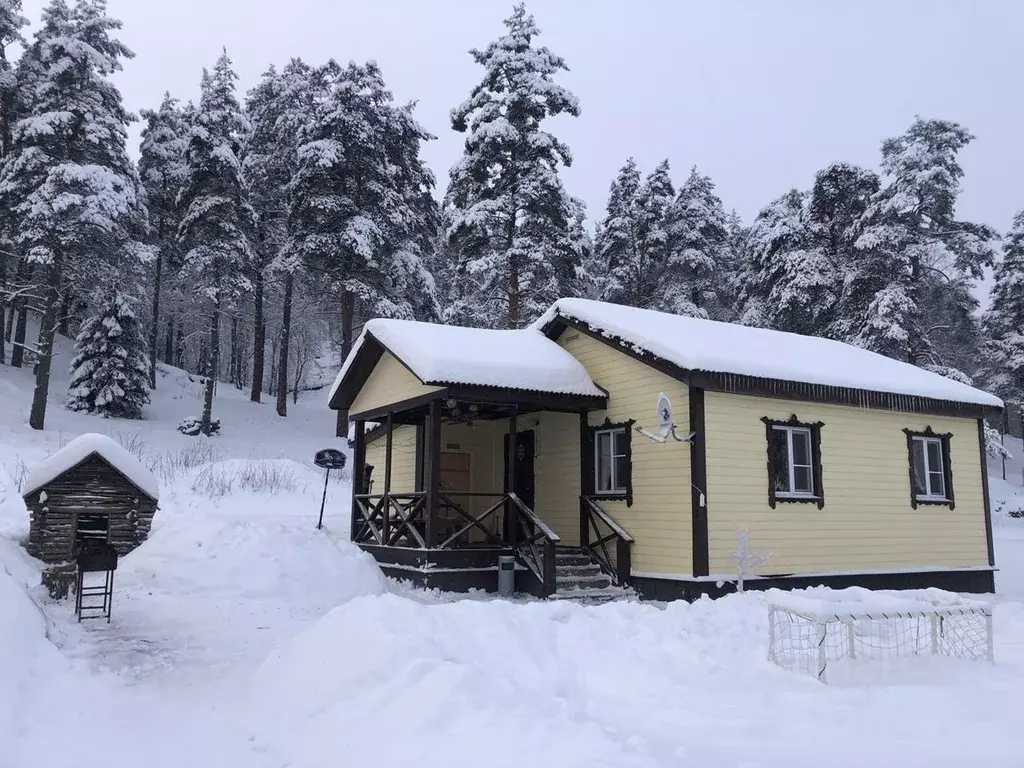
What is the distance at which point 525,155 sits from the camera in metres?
27.7

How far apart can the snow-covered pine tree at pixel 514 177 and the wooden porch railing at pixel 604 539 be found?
14.9 m

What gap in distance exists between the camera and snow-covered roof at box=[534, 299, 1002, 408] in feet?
40.0

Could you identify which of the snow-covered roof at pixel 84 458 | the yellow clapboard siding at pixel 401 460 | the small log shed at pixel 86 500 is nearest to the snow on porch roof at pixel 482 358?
the yellow clapboard siding at pixel 401 460

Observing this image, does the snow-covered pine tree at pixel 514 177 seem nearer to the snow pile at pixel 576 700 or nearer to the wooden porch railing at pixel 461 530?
the wooden porch railing at pixel 461 530

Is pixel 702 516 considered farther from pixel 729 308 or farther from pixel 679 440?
pixel 729 308

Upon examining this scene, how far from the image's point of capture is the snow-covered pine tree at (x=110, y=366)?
28.6m

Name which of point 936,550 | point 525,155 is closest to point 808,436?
point 936,550

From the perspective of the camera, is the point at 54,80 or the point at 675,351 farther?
the point at 54,80

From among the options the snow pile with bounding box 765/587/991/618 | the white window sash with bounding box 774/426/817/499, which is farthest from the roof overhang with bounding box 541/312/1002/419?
the snow pile with bounding box 765/587/991/618

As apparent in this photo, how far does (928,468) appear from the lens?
1508cm

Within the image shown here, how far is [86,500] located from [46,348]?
1754 cm

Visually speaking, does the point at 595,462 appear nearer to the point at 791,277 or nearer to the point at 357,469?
the point at 357,469

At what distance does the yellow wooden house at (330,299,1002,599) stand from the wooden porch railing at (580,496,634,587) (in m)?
0.04

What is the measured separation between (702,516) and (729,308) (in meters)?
32.4
